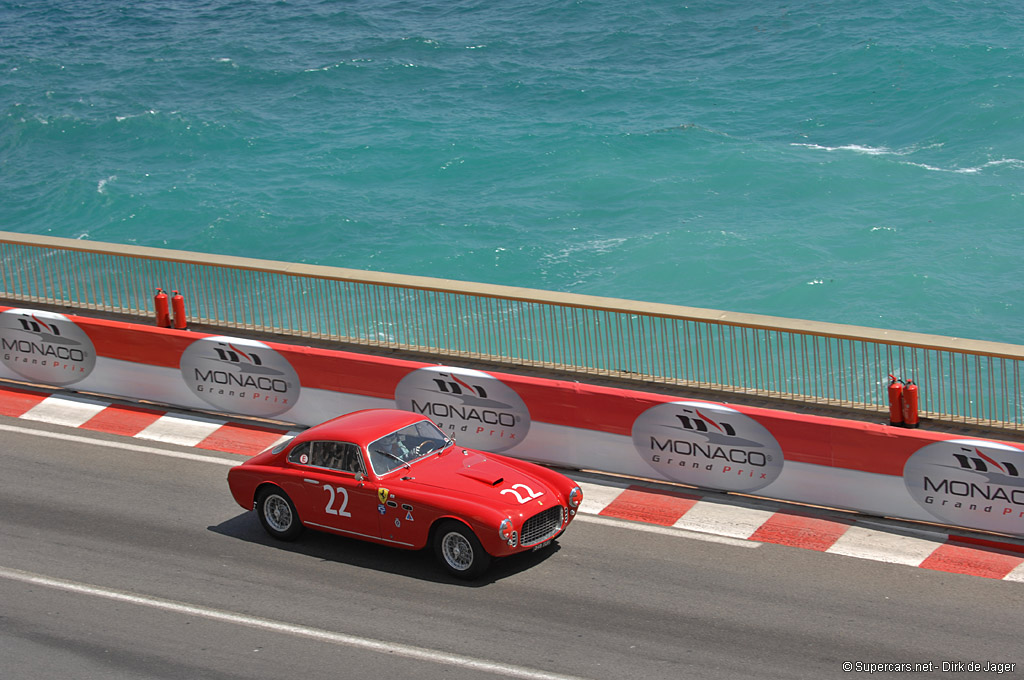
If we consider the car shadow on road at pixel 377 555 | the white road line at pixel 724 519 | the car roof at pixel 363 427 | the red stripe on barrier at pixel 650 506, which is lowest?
the white road line at pixel 724 519

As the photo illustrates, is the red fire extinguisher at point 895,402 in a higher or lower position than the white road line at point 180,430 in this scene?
higher

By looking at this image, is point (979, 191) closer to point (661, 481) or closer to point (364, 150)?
point (364, 150)

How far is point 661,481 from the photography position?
12078 mm

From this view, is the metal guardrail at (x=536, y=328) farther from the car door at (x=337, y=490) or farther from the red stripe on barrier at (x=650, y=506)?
the car door at (x=337, y=490)

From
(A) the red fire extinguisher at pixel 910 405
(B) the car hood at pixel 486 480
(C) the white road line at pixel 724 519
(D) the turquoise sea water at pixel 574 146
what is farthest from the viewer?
(D) the turquoise sea water at pixel 574 146

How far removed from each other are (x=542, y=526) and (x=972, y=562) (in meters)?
4.25

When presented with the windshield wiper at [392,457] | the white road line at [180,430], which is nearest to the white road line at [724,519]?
the windshield wiper at [392,457]

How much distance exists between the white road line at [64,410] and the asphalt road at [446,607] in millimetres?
2850

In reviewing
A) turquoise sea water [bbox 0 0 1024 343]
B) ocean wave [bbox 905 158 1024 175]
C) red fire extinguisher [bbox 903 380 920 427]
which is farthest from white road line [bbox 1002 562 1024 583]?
ocean wave [bbox 905 158 1024 175]

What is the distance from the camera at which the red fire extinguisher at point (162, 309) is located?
14.9m

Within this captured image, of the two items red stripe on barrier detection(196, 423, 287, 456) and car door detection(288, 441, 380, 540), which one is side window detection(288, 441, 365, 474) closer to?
car door detection(288, 441, 380, 540)

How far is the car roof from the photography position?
10.4 m

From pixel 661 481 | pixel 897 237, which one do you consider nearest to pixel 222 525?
pixel 661 481

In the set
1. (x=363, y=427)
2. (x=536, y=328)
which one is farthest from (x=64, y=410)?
(x=536, y=328)
